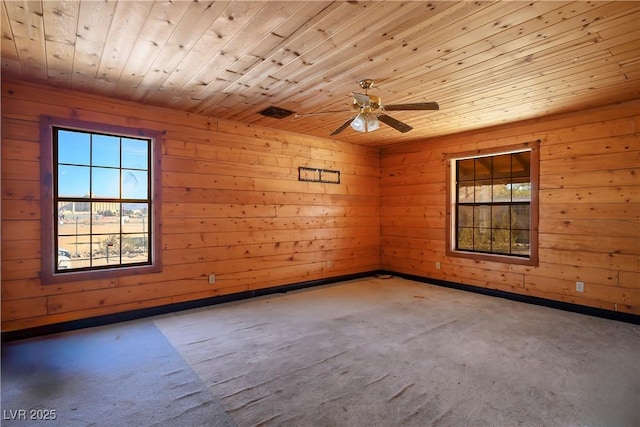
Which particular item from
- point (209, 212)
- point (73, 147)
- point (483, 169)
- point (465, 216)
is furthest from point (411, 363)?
point (73, 147)

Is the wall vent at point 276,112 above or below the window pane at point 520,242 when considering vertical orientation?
above

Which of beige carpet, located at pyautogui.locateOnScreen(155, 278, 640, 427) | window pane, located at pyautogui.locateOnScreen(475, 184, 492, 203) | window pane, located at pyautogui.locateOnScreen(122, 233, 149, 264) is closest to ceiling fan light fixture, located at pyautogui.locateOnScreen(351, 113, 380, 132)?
beige carpet, located at pyautogui.locateOnScreen(155, 278, 640, 427)

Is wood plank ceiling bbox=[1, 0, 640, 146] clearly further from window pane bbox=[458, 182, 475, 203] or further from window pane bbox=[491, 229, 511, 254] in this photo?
window pane bbox=[491, 229, 511, 254]

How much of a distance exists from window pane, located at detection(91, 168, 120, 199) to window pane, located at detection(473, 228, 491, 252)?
5039 millimetres

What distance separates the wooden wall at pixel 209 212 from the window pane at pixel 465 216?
1.56 m

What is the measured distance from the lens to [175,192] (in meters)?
4.12

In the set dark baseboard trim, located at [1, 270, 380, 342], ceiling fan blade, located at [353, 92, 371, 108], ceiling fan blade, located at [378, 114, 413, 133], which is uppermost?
ceiling fan blade, located at [353, 92, 371, 108]

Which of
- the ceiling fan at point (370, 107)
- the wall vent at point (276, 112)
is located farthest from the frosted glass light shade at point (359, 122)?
the wall vent at point (276, 112)

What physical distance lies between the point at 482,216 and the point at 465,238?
0.45 metres

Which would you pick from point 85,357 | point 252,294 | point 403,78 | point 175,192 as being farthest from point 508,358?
point 175,192

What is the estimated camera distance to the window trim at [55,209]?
333cm

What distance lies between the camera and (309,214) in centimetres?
548

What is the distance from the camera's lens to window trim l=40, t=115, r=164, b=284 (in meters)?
3.33

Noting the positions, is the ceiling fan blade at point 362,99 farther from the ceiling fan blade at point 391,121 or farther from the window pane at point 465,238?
the window pane at point 465,238
